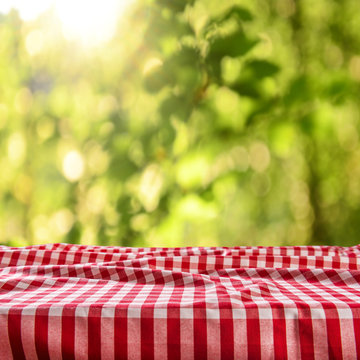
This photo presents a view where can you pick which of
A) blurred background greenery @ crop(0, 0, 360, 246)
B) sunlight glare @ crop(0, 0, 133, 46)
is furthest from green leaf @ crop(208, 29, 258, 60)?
sunlight glare @ crop(0, 0, 133, 46)

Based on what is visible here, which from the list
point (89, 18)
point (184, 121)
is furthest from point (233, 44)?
point (89, 18)

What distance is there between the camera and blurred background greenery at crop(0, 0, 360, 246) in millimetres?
2867

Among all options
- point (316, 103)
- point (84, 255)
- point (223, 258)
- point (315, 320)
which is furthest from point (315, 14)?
point (315, 320)

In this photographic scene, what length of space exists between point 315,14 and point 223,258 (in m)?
1.63

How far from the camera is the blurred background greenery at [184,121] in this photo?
2.87 m

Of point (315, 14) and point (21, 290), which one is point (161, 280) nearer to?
point (21, 290)

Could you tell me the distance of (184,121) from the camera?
2.91m

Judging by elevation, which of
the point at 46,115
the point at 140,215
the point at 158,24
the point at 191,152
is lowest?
the point at 140,215

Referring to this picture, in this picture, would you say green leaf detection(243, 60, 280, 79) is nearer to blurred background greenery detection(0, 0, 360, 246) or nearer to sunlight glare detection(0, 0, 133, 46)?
blurred background greenery detection(0, 0, 360, 246)

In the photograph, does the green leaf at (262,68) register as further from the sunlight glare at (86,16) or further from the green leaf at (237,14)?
the sunlight glare at (86,16)

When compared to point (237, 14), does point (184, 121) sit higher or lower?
lower

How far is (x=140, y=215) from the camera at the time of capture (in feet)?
9.66

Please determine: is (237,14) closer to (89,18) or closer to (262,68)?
(262,68)

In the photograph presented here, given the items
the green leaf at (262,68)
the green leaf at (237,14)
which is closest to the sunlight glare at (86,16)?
the green leaf at (237,14)
